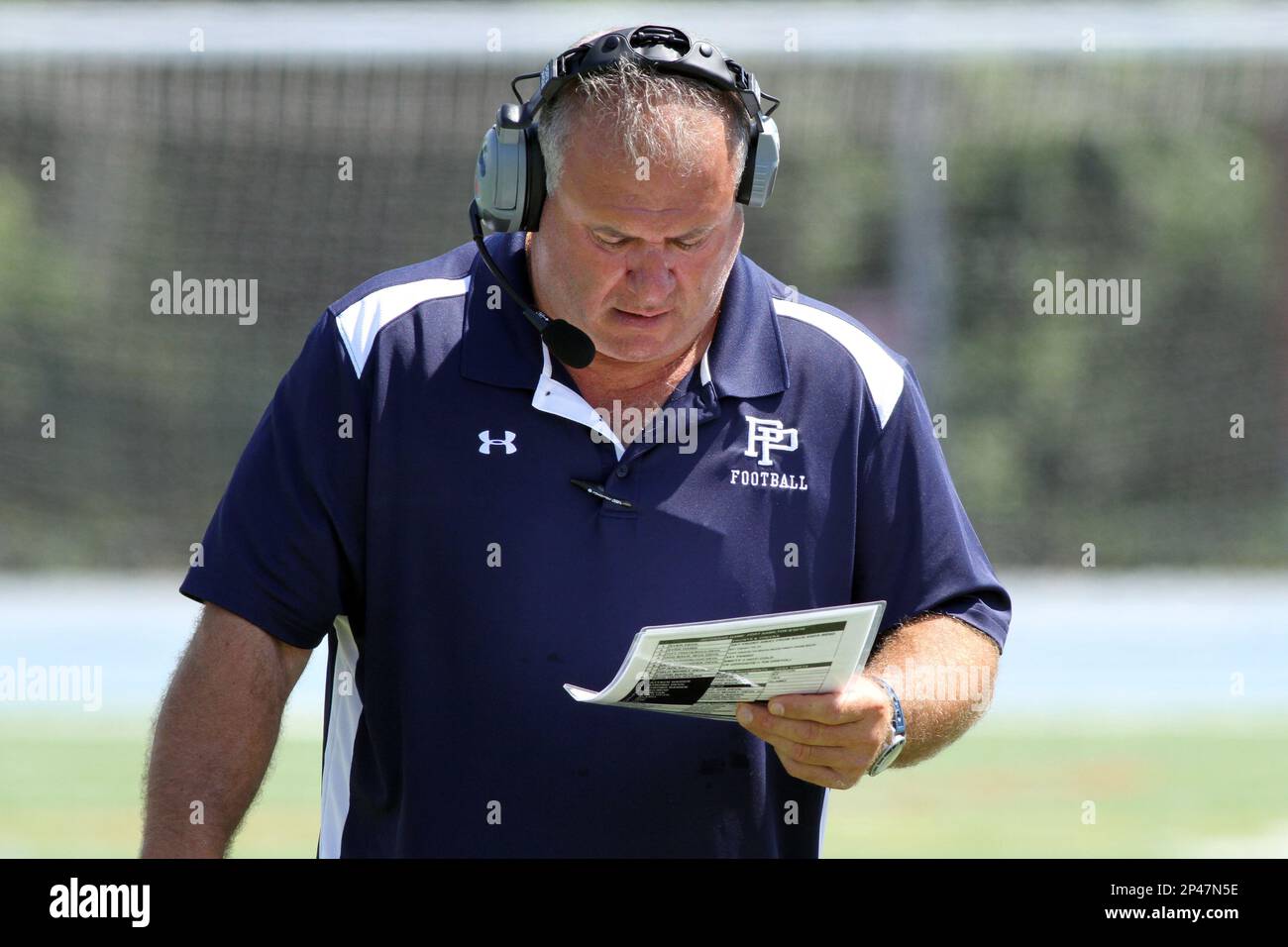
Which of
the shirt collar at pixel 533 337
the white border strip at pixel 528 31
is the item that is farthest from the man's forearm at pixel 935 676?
the white border strip at pixel 528 31

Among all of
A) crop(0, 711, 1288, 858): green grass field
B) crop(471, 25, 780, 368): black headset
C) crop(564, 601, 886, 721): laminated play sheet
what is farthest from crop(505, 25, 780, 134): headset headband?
crop(0, 711, 1288, 858): green grass field

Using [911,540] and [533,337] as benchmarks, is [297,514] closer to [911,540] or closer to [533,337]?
[533,337]

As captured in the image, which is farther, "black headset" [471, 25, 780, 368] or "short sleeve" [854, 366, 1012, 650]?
"short sleeve" [854, 366, 1012, 650]

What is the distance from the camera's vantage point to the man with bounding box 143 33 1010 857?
2.19 metres

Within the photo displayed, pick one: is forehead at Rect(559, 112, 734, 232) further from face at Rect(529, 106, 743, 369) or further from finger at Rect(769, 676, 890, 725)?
finger at Rect(769, 676, 890, 725)

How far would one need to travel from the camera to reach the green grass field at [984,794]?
5.79m

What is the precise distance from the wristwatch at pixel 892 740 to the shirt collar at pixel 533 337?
482 mm

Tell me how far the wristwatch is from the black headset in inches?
25.2

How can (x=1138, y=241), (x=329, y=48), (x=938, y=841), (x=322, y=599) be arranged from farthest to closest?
(x=1138, y=241) < (x=329, y=48) < (x=938, y=841) < (x=322, y=599)

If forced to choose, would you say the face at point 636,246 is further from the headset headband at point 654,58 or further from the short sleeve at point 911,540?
the short sleeve at point 911,540
